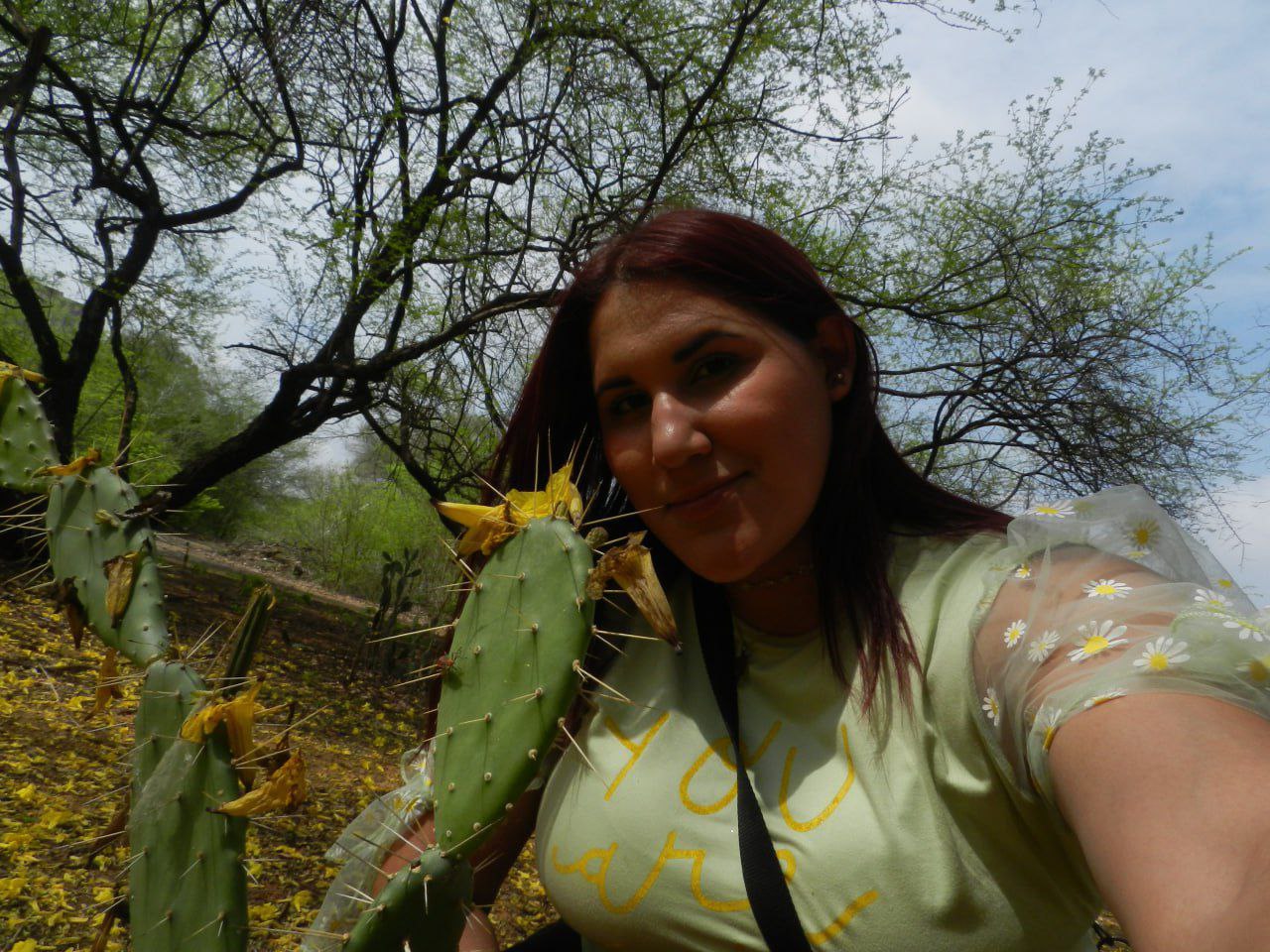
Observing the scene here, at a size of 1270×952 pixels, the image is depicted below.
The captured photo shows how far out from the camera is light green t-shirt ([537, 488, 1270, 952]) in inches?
28.4

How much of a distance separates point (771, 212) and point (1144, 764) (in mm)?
5063

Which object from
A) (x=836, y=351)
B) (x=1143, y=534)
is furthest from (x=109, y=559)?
(x=1143, y=534)

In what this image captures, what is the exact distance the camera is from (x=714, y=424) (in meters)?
1.01

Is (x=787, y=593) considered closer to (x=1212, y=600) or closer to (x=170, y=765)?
(x=1212, y=600)

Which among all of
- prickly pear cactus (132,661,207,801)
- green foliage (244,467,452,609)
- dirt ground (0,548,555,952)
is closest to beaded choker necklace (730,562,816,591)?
dirt ground (0,548,555,952)

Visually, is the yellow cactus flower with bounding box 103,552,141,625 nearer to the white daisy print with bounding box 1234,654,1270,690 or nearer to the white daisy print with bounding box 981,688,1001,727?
the white daisy print with bounding box 981,688,1001,727

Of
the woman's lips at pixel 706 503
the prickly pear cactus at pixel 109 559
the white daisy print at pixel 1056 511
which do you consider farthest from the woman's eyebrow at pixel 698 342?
the prickly pear cactus at pixel 109 559

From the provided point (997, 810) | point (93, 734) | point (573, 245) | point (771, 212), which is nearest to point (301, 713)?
point (93, 734)

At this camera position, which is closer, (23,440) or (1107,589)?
(1107,589)

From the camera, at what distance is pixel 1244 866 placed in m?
0.54

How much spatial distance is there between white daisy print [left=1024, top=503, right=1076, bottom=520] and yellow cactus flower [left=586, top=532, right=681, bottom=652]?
0.44 meters

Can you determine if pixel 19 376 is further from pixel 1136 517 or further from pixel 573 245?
pixel 573 245

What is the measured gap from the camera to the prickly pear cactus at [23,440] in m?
1.31

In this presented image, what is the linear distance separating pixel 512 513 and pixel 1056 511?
24.7 inches
